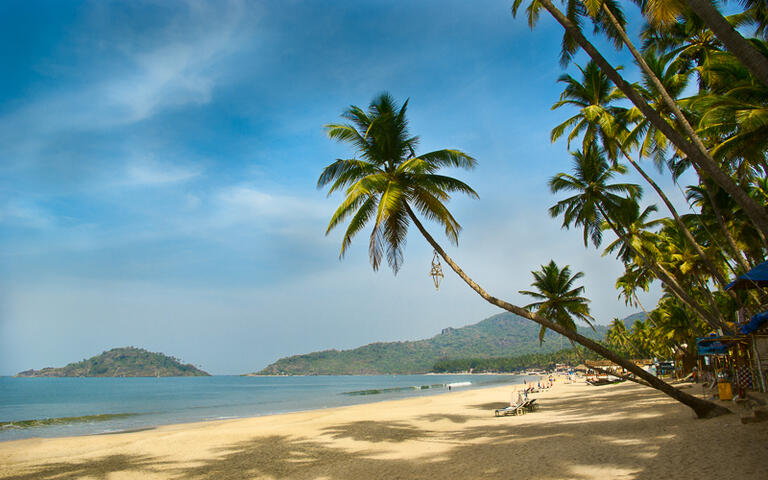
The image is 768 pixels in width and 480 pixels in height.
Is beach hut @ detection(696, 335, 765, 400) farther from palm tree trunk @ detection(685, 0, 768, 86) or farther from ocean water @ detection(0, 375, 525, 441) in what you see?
ocean water @ detection(0, 375, 525, 441)

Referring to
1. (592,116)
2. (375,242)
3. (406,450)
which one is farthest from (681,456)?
(592,116)

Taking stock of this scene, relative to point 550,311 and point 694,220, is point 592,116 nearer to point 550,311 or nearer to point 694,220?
point 694,220

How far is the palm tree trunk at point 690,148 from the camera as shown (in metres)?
6.38

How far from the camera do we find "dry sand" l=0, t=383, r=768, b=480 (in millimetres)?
6574

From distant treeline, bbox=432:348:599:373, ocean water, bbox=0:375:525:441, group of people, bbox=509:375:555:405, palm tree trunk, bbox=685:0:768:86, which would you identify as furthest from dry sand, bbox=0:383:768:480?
distant treeline, bbox=432:348:599:373

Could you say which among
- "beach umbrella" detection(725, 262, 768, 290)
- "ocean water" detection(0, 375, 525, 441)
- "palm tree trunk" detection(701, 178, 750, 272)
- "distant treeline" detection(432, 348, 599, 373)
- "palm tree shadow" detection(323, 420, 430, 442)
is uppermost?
"palm tree trunk" detection(701, 178, 750, 272)

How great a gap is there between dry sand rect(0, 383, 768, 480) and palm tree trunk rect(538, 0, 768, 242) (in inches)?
137

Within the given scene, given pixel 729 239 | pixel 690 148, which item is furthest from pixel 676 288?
pixel 690 148

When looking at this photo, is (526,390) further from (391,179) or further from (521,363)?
(521,363)

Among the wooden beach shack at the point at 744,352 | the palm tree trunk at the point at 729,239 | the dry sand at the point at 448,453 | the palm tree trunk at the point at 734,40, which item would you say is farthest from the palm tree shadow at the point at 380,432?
the palm tree trunk at the point at 734,40

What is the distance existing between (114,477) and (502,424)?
10545 millimetres

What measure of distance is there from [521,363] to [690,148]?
157m

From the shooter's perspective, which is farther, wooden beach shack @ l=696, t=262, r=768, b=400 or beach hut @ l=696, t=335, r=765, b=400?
beach hut @ l=696, t=335, r=765, b=400

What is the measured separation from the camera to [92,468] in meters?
10.4
